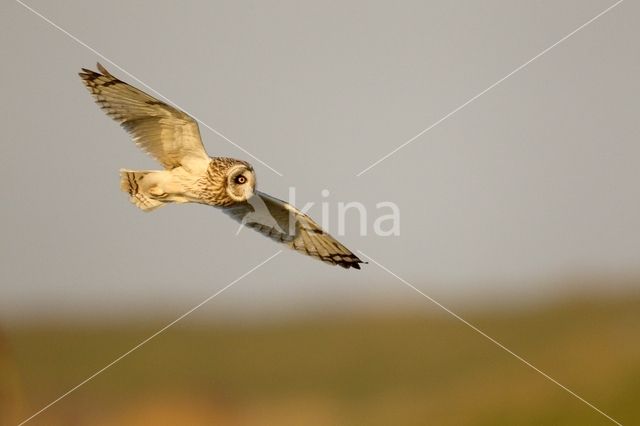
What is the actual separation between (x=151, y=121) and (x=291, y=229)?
70 centimetres

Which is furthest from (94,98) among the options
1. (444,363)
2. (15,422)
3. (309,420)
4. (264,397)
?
(444,363)

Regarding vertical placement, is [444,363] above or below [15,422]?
above

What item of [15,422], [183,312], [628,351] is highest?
[628,351]

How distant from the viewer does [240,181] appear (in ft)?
15.5

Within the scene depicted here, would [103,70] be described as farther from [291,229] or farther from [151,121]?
[291,229]

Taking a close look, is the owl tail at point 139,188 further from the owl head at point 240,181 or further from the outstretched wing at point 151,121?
the owl head at point 240,181

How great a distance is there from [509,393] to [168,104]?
741 cm

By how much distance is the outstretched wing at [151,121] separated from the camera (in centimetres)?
472

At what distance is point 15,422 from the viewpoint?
8047 millimetres

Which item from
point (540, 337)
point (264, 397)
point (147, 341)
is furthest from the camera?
point (147, 341)

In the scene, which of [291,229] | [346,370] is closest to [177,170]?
Answer: [291,229]

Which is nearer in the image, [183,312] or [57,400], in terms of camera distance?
[57,400]

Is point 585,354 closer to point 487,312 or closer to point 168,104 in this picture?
point 487,312

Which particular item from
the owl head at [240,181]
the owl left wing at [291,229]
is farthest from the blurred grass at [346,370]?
the owl head at [240,181]
